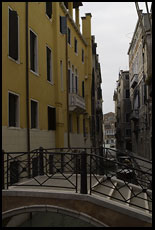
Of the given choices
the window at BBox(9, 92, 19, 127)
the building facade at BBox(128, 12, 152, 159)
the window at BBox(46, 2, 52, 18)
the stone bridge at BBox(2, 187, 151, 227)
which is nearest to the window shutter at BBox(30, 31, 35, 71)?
the window at BBox(9, 92, 19, 127)

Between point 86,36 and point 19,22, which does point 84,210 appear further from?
point 86,36

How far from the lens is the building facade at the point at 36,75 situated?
10.0 metres

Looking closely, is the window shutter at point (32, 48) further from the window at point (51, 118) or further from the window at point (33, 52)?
the window at point (51, 118)

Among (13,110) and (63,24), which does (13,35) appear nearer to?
(13,110)

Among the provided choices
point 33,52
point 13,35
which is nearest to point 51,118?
point 33,52

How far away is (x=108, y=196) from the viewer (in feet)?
21.6

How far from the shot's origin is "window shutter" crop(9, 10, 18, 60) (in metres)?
10.1

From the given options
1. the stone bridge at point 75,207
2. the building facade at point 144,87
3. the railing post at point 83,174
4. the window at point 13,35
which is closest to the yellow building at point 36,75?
the window at point 13,35

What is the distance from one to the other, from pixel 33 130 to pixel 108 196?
5.96 m

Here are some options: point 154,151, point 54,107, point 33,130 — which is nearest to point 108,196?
point 154,151

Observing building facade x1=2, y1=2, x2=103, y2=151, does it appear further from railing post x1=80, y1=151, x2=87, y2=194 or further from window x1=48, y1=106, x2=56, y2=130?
railing post x1=80, y1=151, x2=87, y2=194

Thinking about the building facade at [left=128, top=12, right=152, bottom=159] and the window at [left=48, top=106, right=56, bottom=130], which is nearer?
the window at [left=48, top=106, right=56, bottom=130]

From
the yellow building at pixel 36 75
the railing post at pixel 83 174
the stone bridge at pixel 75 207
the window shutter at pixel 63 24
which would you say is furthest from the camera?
the window shutter at pixel 63 24

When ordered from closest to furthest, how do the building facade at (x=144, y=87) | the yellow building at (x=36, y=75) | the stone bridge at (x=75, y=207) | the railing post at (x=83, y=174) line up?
the stone bridge at (x=75, y=207), the railing post at (x=83, y=174), the yellow building at (x=36, y=75), the building facade at (x=144, y=87)
